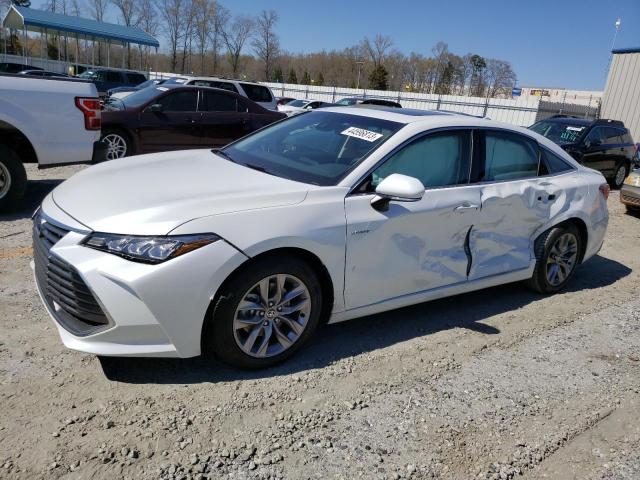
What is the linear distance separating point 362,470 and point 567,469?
107cm

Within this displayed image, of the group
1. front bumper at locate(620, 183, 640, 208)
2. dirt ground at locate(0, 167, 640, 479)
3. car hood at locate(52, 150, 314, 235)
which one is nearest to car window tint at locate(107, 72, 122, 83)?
front bumper at locate(620, 183, 640, 208)

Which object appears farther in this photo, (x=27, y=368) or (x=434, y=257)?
(x=434, y=257)

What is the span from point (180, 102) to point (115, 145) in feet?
4.77

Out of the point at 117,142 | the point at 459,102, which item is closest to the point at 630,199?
the point at 117,142

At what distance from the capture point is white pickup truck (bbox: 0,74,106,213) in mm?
5715

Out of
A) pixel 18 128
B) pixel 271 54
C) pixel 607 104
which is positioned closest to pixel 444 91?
pixel 271 54

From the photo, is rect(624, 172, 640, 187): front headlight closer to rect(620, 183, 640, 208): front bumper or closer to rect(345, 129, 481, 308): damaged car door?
rect(620, 183, 640, 208): front bumper

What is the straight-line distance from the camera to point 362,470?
2.49m

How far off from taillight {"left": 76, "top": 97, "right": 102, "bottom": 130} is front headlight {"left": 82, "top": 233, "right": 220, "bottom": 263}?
3990 mm

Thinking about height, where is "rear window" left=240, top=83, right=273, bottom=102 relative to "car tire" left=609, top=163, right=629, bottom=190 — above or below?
above

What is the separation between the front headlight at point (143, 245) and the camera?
2.65 m

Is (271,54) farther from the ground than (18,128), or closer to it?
farther from the ground

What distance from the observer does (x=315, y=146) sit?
3.85 meters

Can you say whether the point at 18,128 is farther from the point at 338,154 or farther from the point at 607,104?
the point at 607,104
